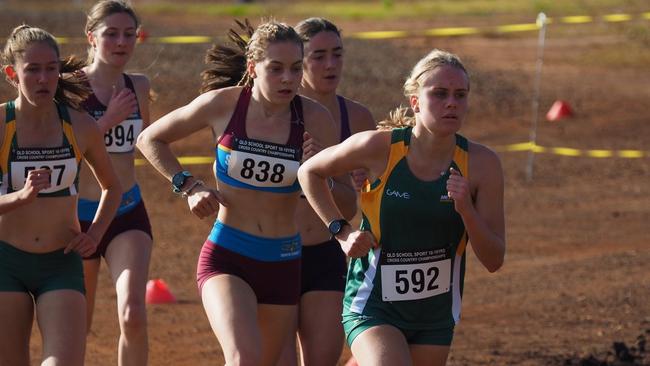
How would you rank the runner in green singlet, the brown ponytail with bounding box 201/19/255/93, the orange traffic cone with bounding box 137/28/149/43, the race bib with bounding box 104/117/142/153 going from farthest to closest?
1. the orange traffic cone with bounding box 137/28/149/43
2. the race bib with bounding box 104/117/142/153
3. the brown ponytail with bounding box 201/19/255/93
4. the runner in green singlet

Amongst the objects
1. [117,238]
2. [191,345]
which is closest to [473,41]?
[191,345]

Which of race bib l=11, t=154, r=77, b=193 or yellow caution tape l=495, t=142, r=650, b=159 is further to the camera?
yellow caution tape l=495, t=142, r=650, b=159

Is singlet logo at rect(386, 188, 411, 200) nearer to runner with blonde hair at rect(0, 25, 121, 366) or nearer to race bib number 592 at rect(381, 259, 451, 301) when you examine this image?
race bib number 592 at rect(381, 259, 451, 301)

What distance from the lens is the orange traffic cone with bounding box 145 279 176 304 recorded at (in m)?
10.8

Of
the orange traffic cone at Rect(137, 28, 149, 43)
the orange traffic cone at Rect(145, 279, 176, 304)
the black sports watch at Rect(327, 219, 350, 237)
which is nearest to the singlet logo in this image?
the black sports watch at Rect(327, 219, 350, 237)

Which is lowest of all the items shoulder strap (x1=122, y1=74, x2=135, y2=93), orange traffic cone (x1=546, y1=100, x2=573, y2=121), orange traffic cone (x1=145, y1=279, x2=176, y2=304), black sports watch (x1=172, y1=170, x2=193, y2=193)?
orange traffic cone (x1=145, y1=279, x2=176, y2=304)

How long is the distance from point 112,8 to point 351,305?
2.84 meters

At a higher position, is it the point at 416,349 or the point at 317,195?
the point at 317,195

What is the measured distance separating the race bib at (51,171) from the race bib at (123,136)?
146 cm

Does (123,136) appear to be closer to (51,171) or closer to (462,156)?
(51,171)

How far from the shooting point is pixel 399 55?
934 inches

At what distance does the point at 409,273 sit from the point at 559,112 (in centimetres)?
1394

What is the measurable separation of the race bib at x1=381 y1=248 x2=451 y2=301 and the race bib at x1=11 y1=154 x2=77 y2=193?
1612 mm

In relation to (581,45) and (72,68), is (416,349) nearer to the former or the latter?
(72,68)
